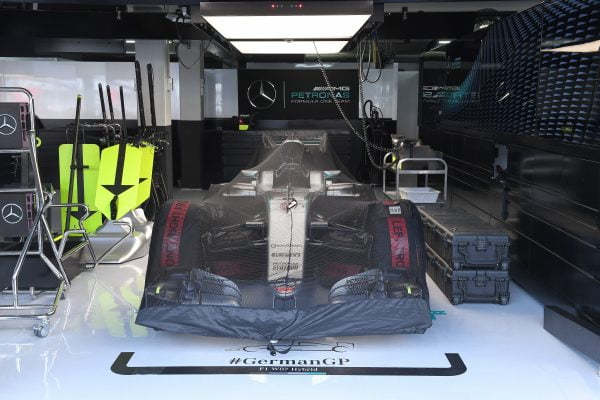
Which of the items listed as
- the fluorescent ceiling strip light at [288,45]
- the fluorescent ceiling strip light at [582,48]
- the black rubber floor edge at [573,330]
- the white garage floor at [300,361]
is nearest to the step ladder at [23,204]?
the white garage floor at [300,361]

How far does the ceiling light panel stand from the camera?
383cm

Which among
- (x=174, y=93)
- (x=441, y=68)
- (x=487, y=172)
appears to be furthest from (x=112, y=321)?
(x=174, y=93)

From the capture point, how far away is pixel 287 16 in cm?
393

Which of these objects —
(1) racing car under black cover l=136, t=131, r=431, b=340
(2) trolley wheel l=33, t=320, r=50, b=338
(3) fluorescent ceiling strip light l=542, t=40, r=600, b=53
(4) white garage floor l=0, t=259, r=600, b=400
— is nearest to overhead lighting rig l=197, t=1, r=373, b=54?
(1) racing car under black cover l=136, t=131, r=431, b=340

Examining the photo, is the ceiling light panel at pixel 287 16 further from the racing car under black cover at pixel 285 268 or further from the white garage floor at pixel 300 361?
the white garage floor at pixel 300 361

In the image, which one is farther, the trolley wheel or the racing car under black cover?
the trolley wheel

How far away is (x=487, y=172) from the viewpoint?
582cm

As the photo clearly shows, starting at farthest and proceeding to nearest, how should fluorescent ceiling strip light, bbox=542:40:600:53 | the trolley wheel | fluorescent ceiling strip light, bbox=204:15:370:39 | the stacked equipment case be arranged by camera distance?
the stacked equipment case < fluorescent ceiling strip light, bbox=204:15:370:39 < the trolley wheel < fluorescent ceiling strip light, bbox=542:40:600:53

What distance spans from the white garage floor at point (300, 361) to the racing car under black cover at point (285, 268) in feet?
0.63

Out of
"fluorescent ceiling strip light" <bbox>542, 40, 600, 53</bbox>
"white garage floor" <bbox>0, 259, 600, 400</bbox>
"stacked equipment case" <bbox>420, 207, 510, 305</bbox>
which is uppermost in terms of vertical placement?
"fluorescent ceiling strip light" <bbox>542, 40, 600, 53</bbox>

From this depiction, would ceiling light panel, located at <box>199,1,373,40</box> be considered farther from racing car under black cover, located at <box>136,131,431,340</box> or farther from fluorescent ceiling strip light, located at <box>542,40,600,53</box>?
fluorescent ceiling strip light, located at <box>542,40,600,53</box>

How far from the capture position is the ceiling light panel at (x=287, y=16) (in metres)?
3.83

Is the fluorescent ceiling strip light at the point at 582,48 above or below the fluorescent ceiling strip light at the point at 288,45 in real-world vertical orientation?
below

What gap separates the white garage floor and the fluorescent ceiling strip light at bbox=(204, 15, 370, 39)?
1935mm
